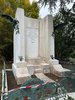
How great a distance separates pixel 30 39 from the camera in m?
10.2

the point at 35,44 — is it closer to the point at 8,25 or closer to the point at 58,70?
the point at 58,70

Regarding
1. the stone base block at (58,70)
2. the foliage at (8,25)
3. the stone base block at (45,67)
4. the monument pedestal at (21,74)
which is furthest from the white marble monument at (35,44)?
the foliage at (8,25)

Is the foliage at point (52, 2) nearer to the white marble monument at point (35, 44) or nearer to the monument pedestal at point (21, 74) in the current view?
the white marble monument at point (35, 44)

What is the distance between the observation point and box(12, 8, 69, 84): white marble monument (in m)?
9.41

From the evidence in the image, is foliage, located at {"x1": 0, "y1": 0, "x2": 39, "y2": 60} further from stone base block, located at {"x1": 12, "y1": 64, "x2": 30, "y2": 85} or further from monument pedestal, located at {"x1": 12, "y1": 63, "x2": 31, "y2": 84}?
stone base block, located at {"x1": 12, "y1": 64, "x2": 30, "y2": 85}

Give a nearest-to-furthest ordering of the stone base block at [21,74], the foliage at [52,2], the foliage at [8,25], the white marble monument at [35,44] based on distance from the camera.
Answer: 1. the foliage at [52,2]
2. the stone base block at [21,74]
3. the white marble monument at [35,44]
4. the foliage at [8,25]

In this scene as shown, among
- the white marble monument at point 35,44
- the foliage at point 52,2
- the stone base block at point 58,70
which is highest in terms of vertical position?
the foliage at point 52,2

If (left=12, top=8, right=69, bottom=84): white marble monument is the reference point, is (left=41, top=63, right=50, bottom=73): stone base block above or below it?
below

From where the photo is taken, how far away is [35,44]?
1046 cm

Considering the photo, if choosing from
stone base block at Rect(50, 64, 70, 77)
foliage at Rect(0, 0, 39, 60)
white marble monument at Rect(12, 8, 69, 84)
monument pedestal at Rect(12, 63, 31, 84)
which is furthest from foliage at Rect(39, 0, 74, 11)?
foliage at Rect(0, 0, 39, 60)

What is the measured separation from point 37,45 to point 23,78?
400 cm

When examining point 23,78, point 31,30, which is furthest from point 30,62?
point 23,78

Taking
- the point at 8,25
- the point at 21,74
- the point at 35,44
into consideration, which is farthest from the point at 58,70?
the point at 8,25

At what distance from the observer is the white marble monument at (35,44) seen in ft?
30.9
